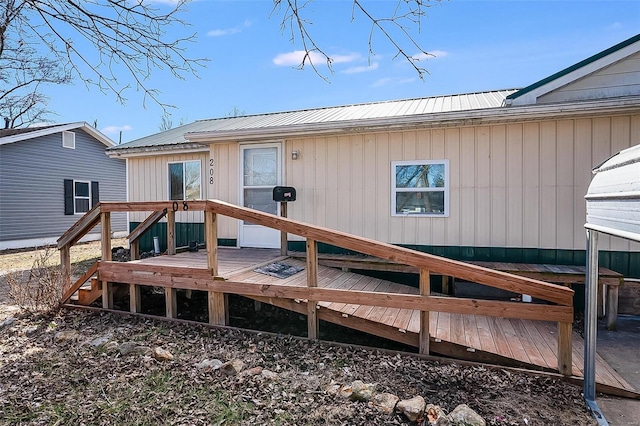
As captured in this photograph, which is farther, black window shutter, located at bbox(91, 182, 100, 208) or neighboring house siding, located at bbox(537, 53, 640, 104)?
black window shutter, located at bbox(91, 182, 100, 208)

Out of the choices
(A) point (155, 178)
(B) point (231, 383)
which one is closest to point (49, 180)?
(A) point (155, 178)

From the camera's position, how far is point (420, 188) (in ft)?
18.8

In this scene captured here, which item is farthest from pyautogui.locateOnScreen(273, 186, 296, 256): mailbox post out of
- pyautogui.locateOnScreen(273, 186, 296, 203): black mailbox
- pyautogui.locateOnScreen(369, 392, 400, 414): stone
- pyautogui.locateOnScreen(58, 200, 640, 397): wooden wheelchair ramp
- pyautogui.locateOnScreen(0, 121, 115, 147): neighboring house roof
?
pyautogui.locateOnScreen(0, 121, 115, 147): neighboring house roof

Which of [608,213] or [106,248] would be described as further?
[106,248]

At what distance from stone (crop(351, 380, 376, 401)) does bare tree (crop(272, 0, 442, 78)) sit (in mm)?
2500

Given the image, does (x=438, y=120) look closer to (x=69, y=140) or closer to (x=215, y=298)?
(x=215, y=298)

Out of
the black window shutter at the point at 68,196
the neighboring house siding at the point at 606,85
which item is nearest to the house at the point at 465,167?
the neighboring house siding at the point at 606,85

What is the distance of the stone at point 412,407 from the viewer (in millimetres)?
2514

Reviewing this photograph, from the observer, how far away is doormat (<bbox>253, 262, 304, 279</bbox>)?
4754mm

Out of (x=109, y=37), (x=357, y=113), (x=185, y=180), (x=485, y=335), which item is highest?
(x=357, y=113)

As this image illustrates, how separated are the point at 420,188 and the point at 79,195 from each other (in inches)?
526

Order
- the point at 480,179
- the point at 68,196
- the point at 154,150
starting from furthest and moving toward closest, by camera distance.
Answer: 1. the point at 68,196
2. the point at 154,150
3. the point at 480,179

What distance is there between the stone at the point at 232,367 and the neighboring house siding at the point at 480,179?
3.29 m

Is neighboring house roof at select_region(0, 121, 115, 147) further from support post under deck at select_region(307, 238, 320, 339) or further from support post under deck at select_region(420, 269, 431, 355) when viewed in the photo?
support post under deck at select_region(420, 269, 431, 355)
